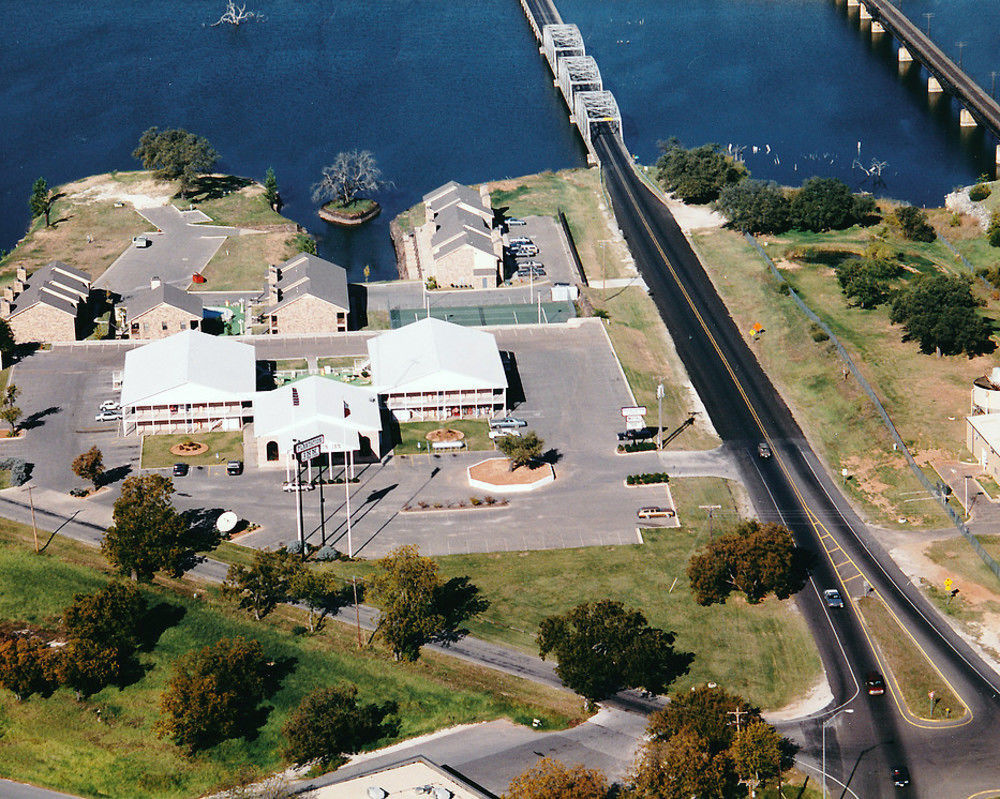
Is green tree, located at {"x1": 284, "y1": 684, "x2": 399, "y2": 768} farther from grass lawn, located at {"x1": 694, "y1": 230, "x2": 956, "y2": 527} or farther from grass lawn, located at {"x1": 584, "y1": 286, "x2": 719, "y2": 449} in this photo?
grass lawn, located at {"x1": 694, "y1": 230, "x2": 956, "y2": 527}

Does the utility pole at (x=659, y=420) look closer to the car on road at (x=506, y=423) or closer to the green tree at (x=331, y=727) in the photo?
the car on road at (x=506, y=423)

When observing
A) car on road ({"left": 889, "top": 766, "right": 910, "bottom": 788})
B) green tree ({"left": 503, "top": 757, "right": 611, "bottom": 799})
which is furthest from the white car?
car on road ({"left": 889, "top": 766, "right": 910, "bottom": 788})

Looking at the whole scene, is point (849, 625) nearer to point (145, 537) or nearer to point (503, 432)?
point (503, 432)

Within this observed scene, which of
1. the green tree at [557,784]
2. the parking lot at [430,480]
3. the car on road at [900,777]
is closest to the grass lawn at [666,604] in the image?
the parking lot at [430,480]

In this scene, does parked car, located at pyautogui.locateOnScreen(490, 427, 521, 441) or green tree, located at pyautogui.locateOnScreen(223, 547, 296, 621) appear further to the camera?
parked car, located at pyautogui.locateOnScreen(490, 427, 521, 441)

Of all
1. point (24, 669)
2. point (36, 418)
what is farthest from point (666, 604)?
point (36, 418)

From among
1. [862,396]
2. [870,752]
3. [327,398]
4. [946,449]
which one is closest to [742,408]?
[862,396]

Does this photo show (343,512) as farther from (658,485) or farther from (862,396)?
(862,396)
